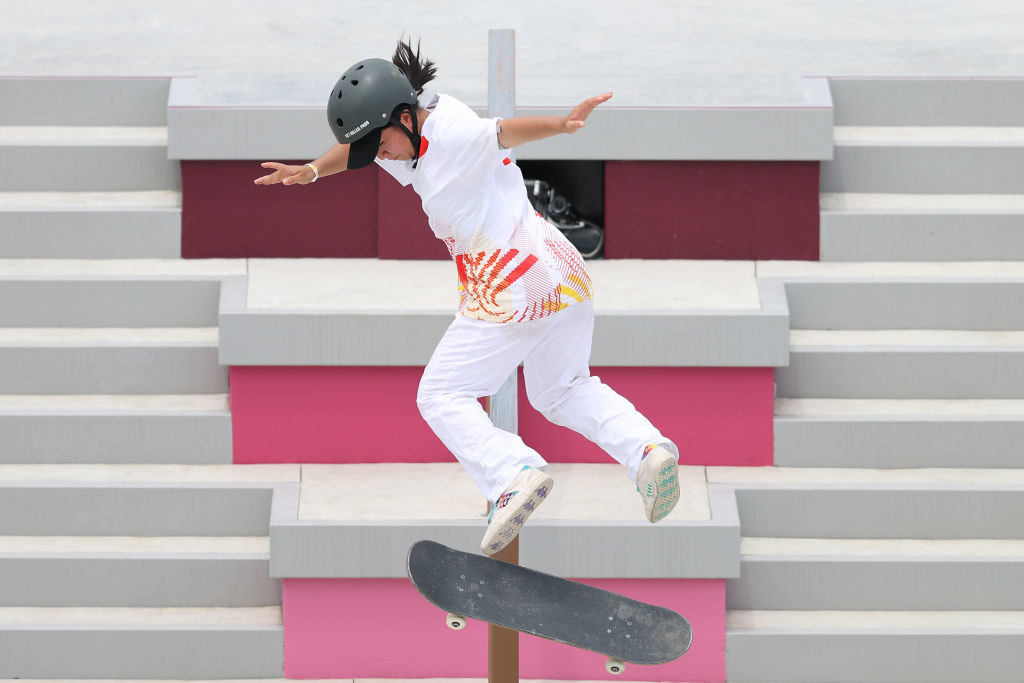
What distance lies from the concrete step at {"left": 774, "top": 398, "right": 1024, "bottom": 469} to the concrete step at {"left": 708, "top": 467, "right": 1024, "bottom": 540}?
0.49 feet

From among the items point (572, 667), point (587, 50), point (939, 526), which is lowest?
point (572, 667)

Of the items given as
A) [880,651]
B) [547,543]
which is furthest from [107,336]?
[880,651]

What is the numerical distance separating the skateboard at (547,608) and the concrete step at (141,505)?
1.99 m

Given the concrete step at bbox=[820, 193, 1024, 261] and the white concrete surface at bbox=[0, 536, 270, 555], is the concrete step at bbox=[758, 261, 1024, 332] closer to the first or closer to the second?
the concrete step at bbox=[820, 193, 1024, 261]

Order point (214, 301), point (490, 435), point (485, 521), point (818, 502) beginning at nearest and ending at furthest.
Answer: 1. point (490, 435)
2. point (485, 521)
3. point (818, 502)
4. point (214, 301)

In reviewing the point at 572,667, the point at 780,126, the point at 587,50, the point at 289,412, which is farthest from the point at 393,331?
the point at 587,50

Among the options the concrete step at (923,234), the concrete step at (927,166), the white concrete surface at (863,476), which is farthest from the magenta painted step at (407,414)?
the concrete step at (927,166)

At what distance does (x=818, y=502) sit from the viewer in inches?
302

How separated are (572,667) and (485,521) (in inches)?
30.2

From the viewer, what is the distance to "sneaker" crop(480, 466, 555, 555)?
5.35 meters

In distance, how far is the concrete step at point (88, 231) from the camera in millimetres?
8562

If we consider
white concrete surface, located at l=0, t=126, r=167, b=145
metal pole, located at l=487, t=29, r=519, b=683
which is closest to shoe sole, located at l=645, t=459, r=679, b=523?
metal pole, located at l=487, t=29, r=519, b=683

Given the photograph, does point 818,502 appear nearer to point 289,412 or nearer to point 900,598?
point 900,598

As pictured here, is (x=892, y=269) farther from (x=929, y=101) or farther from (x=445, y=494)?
(x=445, y=494)
